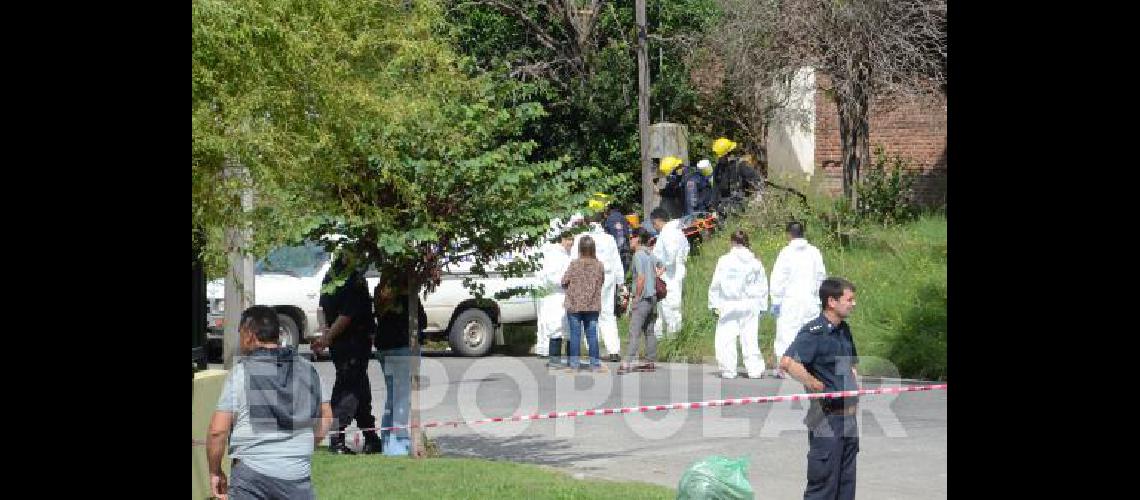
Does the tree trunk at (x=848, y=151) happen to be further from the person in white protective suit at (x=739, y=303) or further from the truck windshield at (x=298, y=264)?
the truck windshield at (x=298, y=264)

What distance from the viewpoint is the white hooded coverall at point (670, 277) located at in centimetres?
2041

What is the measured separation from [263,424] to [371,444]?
534cm

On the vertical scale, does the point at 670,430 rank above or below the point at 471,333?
below

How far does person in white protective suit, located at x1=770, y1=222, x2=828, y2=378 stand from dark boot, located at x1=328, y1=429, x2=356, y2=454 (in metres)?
6.17

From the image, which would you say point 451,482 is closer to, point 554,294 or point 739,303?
point 739,303

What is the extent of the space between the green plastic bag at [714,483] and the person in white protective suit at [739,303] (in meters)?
11.7

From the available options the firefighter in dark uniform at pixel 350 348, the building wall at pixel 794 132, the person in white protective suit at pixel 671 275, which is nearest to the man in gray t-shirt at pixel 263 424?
the firefighter in dark uniform at pixel 350 348

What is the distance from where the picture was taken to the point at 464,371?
19.4m

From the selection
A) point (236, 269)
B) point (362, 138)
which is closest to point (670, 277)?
point (236, 269)

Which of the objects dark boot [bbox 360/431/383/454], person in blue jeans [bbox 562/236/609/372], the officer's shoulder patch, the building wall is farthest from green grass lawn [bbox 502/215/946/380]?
the officer's shoulder patch

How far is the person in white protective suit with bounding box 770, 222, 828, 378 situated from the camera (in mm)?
17406

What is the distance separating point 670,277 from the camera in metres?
20.4
